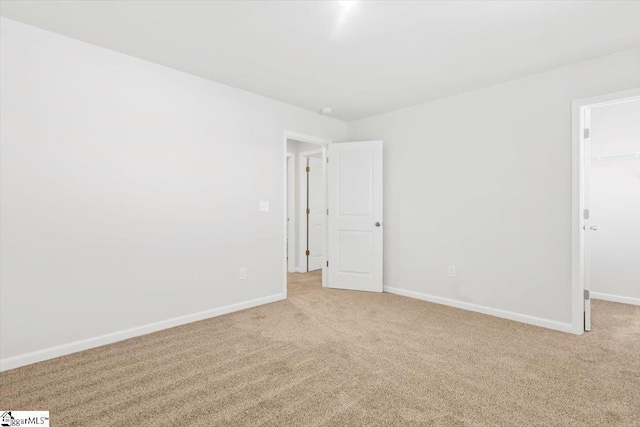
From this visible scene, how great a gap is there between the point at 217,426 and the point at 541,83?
388cm

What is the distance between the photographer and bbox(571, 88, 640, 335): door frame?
281cm

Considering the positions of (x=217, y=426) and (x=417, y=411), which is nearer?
(x=217, y=426)

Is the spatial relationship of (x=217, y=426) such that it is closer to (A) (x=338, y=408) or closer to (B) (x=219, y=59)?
(A) (x=338, y=408)

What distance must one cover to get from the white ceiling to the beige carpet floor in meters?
2.47

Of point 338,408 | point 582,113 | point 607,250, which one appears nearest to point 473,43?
point 582,113

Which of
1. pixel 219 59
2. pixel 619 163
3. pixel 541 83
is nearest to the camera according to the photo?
pixel 219 59

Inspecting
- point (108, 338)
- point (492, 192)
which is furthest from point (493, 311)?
point (108, 338)

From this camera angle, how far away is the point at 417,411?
5.63 feet

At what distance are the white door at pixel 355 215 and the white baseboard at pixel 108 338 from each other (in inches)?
58.0

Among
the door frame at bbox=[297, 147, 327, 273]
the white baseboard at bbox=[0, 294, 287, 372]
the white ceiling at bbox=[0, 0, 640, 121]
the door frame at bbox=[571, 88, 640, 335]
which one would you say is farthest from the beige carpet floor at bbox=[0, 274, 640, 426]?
the door frame at bbox=[297, 147, 327, 273]

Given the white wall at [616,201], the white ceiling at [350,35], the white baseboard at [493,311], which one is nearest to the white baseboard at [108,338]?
the white baseboard at [493,311]

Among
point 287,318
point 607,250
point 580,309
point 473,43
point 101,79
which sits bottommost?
point 287,318

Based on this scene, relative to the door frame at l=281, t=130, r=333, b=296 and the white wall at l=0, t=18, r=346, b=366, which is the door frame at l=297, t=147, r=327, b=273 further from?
the white wall at l=0, t=18, r=346, b=366

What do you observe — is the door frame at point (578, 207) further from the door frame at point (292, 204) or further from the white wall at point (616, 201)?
the door frame at point (292, 204)
